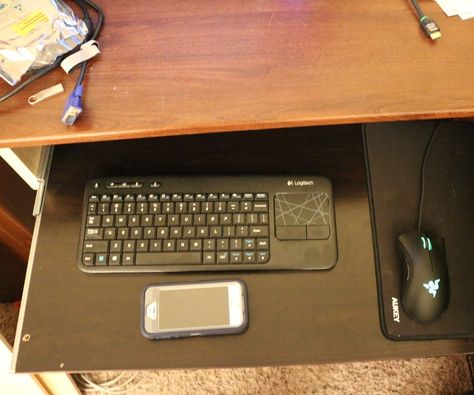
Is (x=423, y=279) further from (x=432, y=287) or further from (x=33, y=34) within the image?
(x=33, y=34)

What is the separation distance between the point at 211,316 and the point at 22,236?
459 millimetres

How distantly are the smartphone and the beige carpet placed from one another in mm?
581

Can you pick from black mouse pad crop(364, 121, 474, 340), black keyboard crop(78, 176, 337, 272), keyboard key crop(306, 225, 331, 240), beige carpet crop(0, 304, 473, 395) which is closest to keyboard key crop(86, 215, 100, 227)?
black keyboard crop(78, 176, 337, 272)

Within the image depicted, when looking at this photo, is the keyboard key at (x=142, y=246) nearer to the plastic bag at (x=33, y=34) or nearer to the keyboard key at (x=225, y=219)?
the keyboard key at (x=225, y=219)

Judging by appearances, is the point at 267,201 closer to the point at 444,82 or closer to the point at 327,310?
the point at 327,310

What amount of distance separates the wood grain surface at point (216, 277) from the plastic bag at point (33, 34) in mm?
235

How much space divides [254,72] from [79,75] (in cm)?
Result: 22

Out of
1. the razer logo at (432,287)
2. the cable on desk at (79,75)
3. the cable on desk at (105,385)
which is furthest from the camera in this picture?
the cable on desk at (105,385)

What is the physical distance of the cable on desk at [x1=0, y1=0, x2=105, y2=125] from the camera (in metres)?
0.54

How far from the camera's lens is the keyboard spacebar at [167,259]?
696mm

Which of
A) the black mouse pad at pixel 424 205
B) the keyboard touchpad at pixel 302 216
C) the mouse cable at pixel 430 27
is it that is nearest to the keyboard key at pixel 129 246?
the keyboard touchpad at pixel 302 216

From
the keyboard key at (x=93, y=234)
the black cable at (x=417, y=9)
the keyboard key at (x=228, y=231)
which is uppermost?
the black cable at (x=417, y=9)

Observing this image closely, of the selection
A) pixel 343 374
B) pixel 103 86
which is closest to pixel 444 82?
pixel 103 86

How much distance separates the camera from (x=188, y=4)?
632mm
